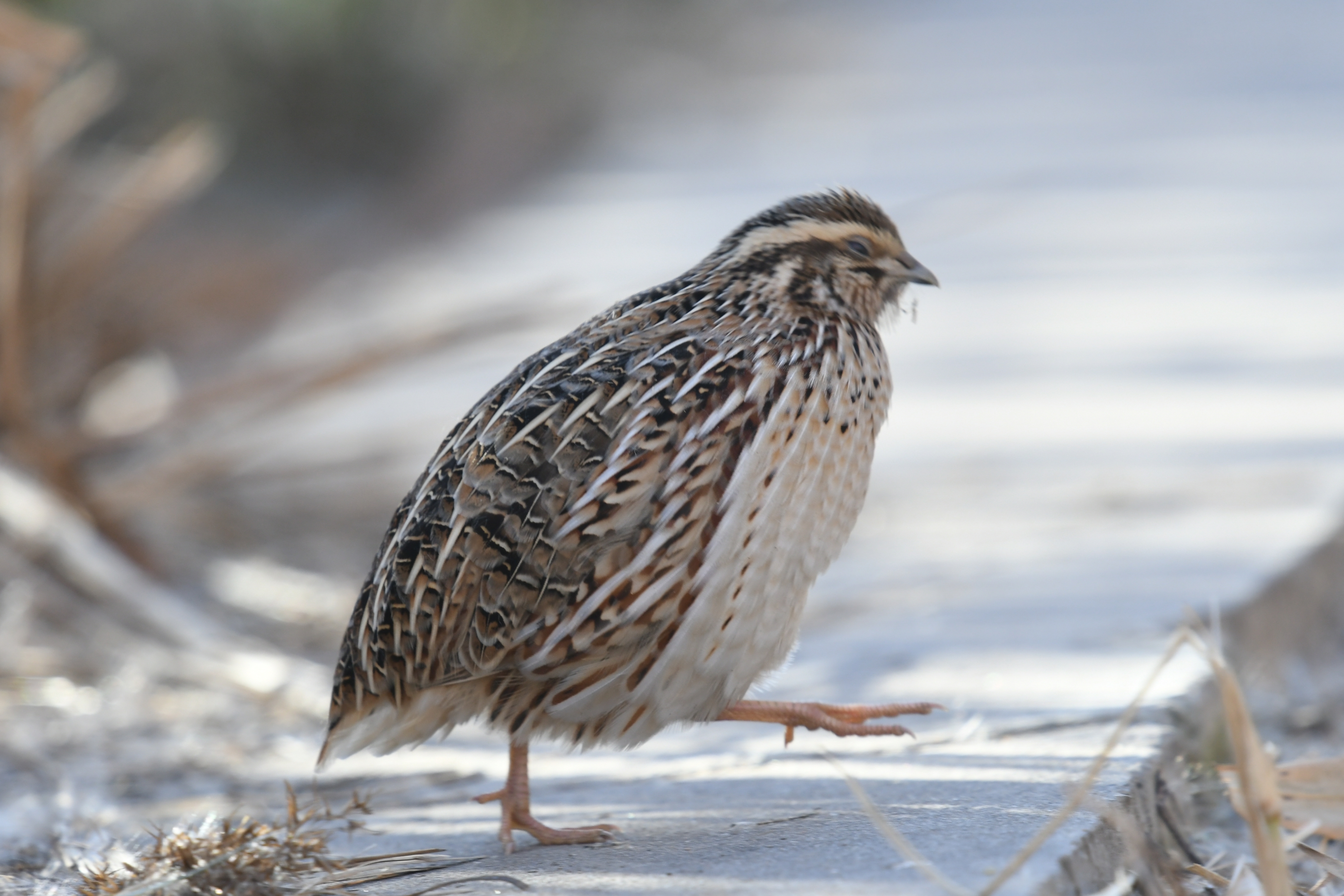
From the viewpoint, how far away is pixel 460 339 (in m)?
5.39

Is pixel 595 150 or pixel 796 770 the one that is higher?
pixel 595 150

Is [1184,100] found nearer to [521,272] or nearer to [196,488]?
[521,272]

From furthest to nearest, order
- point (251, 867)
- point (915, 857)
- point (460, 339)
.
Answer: point (460, 339)
point (251, 867)
point (915, 857)

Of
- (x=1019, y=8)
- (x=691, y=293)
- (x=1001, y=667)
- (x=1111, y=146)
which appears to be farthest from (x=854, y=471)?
(x=1019, y=8)

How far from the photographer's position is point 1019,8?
29.4 meters

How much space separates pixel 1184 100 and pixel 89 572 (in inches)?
589

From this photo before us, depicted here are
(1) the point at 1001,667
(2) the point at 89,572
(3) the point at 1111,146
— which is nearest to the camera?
(1) the point at 1001,667

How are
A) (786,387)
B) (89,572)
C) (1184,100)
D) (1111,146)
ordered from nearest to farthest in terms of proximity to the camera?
(786,387) < (89,572) < (1111,146) < (1184,100)

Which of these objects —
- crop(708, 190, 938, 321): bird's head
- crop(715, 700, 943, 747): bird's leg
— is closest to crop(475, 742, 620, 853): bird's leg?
crop(715, 700, 943, 747): bird's leg

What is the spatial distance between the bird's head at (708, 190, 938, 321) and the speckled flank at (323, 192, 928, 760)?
1 centimetres

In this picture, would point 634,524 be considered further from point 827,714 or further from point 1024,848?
point 1024,848

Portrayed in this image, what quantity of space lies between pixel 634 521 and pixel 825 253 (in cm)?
66

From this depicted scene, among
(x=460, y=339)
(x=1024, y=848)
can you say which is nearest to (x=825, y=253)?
(x=1024, y=848)

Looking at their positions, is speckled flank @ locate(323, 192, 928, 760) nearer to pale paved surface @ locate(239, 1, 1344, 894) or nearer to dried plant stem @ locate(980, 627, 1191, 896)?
pale paved surface @ locate(239, 1, 1344, 894)
